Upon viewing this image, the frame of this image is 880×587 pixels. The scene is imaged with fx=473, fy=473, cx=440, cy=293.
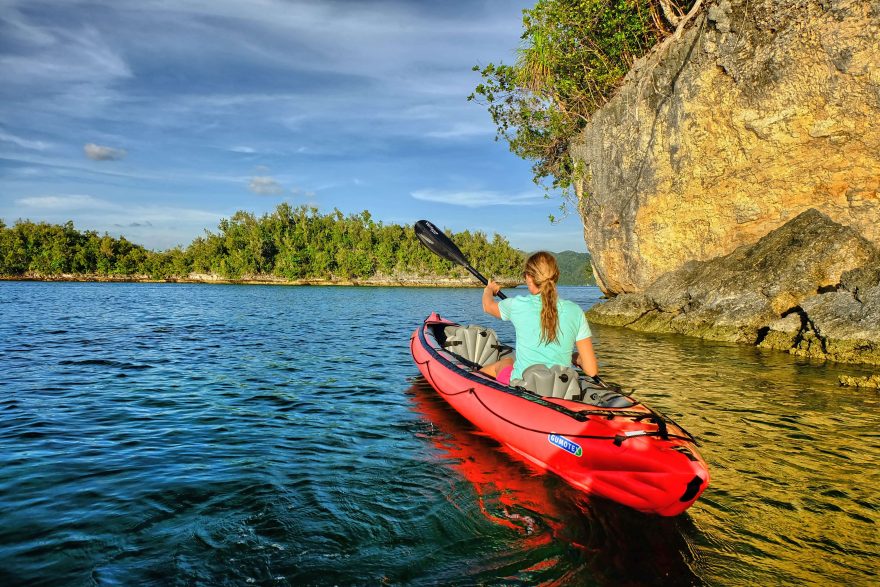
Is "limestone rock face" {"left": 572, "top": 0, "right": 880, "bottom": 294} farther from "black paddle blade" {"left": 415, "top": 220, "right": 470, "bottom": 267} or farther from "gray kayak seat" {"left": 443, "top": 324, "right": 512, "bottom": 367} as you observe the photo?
"black paddle blade" {"left": 415, "top": 220, "right": 470, "bottom": 267}

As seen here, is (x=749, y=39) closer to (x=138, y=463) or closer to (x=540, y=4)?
(x=540, y=4)

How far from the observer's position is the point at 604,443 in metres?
4.12

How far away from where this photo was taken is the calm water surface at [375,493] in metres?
3.26

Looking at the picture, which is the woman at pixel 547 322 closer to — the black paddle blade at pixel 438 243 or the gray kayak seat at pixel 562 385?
the gray kayak seat at pixel 562 385

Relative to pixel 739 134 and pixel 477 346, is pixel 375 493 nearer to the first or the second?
pixel 477 346

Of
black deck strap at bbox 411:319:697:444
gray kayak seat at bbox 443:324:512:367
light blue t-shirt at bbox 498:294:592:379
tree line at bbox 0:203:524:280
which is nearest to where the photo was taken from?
black deck strap at bbox 411:319:697:444

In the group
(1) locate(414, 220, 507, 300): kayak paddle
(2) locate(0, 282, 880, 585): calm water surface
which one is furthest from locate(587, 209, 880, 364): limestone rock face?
(1) locate(414, 220, 507, 300): kayak paddle

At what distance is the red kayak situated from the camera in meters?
3.72

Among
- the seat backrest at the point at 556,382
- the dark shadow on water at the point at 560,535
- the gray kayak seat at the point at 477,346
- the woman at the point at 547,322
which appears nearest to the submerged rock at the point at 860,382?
the gray kayak seat at the point at 477,346

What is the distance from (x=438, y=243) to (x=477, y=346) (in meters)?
2.18

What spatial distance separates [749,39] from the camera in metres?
14.4

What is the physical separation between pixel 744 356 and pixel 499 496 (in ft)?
35.0

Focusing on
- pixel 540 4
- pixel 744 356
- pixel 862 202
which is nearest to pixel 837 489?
pixel 744 356

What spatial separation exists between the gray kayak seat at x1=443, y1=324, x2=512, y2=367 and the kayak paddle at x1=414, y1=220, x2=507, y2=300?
3.56ft
